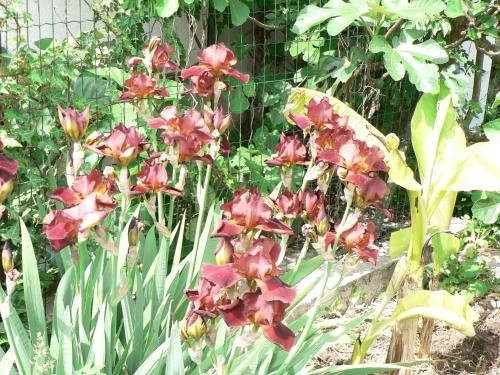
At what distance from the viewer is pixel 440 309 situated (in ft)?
10.0

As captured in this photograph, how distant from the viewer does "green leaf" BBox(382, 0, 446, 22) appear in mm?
3488

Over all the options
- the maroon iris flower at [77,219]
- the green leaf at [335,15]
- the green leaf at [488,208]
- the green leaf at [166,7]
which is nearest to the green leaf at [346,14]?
the green leaf at [335,15]

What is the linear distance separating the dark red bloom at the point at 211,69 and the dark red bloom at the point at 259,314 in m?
1.02

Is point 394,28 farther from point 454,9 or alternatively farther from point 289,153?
point 289,153

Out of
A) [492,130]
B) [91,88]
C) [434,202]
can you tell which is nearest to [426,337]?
[434,202]

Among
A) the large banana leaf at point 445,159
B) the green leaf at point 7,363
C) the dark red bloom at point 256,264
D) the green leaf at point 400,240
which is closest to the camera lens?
the dark red bloom at point 256,264

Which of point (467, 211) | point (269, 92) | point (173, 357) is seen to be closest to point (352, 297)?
point (269, 92)

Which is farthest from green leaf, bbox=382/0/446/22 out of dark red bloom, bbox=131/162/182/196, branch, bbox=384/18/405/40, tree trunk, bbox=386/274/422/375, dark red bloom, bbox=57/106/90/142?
dark red bloom, bbox=57/106/90/142

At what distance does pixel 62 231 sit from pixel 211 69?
86cm

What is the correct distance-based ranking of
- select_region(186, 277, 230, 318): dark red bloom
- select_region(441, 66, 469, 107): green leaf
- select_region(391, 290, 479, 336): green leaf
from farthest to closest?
select_region(441, 66, 469, 107): green leaf < select_region(391, 290, 479, 336): green leaf < select_region(186, 277, 230, 318): dark red bloom

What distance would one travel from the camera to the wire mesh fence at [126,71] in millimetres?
3297

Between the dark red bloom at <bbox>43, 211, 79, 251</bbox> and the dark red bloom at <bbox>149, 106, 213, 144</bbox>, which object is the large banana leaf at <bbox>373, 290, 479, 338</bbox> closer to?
the dark red bloom at <bbox>149, 106, 213, 144</bbox>

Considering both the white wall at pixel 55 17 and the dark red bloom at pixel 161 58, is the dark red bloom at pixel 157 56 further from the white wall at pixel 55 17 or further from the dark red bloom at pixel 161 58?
the white wall at pixel 55 17

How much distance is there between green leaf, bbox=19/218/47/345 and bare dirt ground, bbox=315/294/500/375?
159 centimetres
